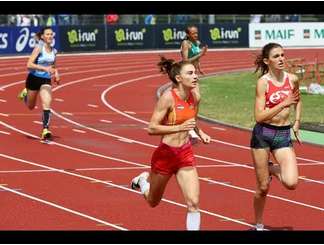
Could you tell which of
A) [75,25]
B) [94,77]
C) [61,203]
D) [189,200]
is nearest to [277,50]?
[189,200]

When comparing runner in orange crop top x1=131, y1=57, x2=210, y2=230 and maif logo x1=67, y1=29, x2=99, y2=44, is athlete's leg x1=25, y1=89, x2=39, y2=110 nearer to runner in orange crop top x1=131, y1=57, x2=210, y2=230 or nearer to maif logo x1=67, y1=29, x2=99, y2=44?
runner in orange crop top x1=131, y1=57, x2=210, y2=230

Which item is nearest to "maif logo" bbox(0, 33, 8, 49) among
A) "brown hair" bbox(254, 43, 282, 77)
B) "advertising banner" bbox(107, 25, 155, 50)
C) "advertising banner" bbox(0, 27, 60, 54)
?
"advertising banner" bbox(0, 27, 60, 54)

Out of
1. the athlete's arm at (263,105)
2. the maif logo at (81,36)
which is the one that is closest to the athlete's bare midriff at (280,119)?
the athlete's arm at (263,105)

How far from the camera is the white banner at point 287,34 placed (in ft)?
175

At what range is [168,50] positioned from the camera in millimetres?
50844

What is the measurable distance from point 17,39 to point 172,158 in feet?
123

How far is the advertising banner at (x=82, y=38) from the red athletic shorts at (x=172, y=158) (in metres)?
38.1

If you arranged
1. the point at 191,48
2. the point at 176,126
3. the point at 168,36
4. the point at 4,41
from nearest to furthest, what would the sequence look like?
the point at 176,126
the point at 191,48
the point at 4,41
the point at 168,36

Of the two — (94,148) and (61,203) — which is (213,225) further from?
(94,148)

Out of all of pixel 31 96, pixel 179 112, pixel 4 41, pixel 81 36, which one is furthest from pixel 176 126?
pixel 81 36

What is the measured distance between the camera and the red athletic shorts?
10.5m

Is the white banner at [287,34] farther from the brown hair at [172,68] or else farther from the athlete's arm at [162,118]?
the athlete's arm at [162,118]

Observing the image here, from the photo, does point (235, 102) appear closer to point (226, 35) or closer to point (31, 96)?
point (31, 96)

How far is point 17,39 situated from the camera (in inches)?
1855
